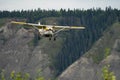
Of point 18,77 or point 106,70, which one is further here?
point 18,77

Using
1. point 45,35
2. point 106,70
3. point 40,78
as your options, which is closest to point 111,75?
point 106,70

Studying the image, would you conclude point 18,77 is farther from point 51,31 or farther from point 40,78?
point 51,31

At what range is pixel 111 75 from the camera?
34.3m

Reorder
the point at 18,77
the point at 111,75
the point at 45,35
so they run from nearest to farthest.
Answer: the point at 111,75
the point at 18,77
the point at 45,35

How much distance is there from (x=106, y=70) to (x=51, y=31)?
44.1m

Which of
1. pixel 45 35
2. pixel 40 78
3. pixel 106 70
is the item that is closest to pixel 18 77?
Answer: pixel 40 78

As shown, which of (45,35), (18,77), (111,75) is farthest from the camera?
(45,35)

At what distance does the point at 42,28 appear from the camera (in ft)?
266

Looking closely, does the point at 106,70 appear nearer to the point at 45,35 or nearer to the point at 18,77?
the point at 18,77

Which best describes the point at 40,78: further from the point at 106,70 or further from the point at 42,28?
the point at 42,28

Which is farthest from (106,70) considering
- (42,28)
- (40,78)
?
(42,28)

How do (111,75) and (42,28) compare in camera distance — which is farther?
(42,28)

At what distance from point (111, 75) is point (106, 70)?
1.92 ft

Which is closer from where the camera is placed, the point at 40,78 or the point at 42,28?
the point at 40,78
